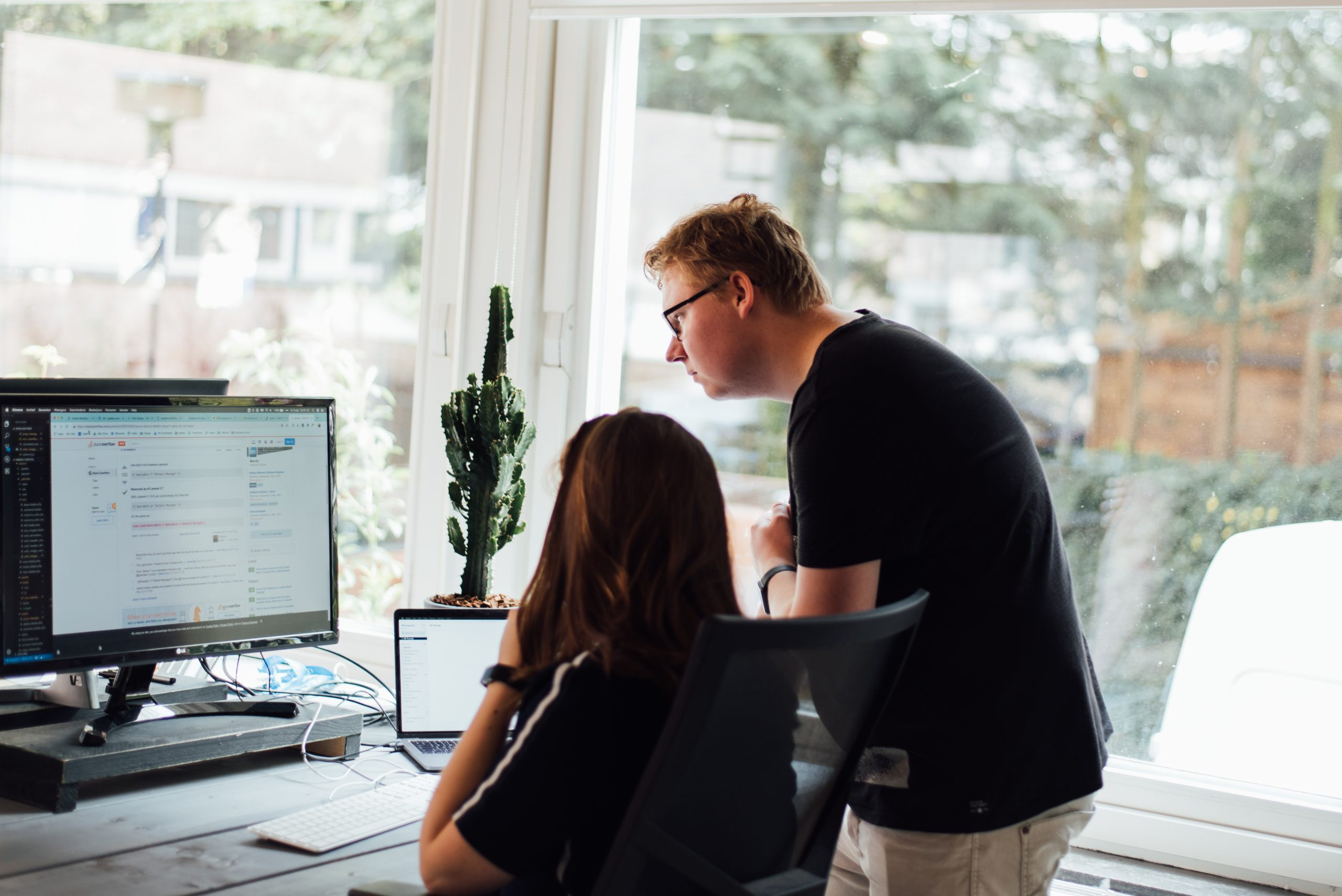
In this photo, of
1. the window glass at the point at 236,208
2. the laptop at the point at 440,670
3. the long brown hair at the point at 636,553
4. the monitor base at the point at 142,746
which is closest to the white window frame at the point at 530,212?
the window glass at the point at 236,208

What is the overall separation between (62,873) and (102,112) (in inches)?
87.3

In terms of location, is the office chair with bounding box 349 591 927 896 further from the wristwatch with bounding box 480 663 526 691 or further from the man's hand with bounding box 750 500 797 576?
the man's hand with bounding box 750 500 797 576

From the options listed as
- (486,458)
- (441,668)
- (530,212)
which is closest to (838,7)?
(530,212)

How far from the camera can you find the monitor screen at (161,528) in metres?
1.61

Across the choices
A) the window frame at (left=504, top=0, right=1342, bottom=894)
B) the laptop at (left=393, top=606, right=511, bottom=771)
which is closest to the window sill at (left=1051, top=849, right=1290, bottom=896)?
the window frame at (left=504, top=0, right=1342, bottom=894)

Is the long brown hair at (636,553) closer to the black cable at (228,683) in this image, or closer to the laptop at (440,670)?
the laptop at (440,670)

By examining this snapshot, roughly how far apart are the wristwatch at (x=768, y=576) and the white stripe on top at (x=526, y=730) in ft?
1.93

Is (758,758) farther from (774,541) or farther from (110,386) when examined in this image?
(110,386)

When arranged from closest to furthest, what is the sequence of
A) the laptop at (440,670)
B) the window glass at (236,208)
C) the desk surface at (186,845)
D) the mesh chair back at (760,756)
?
the mesh chair back at (760,756) → the desk surface at (186,845) → the laptop at (440,670) → the window glass at (236,208)

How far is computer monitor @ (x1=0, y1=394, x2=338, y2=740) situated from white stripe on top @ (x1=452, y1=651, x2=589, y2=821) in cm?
77

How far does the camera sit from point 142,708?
5.84 feet

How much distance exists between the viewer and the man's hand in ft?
5.67

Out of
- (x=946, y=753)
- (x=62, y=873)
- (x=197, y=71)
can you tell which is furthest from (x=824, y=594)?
(x=197, y=71)

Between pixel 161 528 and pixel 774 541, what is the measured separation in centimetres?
87
